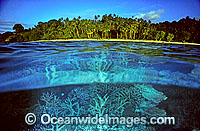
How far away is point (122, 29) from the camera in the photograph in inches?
2288

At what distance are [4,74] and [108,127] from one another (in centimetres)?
939

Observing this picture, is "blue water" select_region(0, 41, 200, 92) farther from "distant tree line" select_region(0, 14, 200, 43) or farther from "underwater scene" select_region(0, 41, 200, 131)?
"distant tree line" select_region(0, 14, 200, 43)

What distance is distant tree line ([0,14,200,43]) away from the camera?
45275 mm

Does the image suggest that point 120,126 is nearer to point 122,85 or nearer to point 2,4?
point 122,85

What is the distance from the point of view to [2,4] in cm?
662

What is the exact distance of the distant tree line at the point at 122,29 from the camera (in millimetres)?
45275

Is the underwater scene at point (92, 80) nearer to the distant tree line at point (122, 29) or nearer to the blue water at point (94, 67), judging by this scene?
the blue water at point (94, 67)

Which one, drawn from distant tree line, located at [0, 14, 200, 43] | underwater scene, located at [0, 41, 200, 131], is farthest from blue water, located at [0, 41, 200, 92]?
distant tree line, located at [0, 14, 200, 43]

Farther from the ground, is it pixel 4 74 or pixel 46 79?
pixel 4 74

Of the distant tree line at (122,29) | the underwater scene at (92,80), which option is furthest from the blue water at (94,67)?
the distant tree line at (122,29)

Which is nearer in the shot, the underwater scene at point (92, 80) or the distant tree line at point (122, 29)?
the underwater scene at point (92, 80)

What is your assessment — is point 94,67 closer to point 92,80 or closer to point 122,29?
point 92,80

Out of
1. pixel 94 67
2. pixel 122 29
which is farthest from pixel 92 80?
pixel 122 29

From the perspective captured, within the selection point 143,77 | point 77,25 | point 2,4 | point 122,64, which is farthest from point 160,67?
point 77,25
